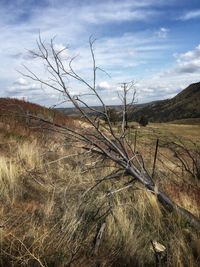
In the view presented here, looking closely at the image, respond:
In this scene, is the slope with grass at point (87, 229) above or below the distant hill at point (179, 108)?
above

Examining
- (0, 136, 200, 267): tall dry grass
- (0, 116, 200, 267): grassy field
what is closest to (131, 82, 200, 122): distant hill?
(0, 116, 200, 267): grassy field

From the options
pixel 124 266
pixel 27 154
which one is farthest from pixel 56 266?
pixel 27 154

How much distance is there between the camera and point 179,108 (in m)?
145

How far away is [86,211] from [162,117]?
139988 millimetres

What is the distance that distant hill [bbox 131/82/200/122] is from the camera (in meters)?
135

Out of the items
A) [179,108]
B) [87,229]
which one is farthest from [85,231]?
[179,108]

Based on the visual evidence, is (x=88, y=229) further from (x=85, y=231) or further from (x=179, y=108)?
(x=179, y=108)

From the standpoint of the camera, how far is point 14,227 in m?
4.86

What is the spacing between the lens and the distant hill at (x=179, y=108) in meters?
135

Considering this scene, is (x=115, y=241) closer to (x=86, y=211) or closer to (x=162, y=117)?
(x=86, y=211)

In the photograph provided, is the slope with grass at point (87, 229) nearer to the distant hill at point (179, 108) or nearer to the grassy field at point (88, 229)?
the grassy field at point (88, 229)

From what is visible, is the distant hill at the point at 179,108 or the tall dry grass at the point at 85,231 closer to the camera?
the tall dry grass at the point at 85,231

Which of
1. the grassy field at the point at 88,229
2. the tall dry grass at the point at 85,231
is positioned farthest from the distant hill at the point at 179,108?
the tall dry grass at the point at 85,231

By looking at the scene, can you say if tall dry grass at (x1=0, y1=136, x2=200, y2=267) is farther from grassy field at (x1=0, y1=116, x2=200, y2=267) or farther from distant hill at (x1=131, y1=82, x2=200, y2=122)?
distant hill at (x1=131, y1=82, x2=200, y2=122)
